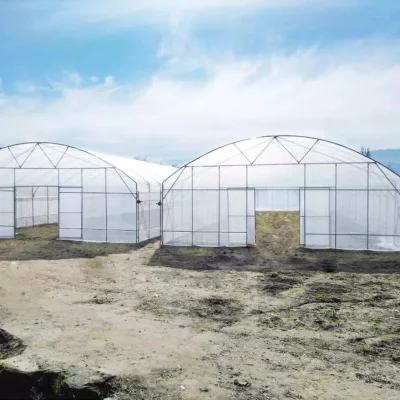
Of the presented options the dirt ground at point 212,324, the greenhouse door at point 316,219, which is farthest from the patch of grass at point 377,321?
the greenhouse door at point 316,219

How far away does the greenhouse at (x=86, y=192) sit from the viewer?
2136 cm

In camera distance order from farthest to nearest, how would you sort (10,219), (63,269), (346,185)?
1. (10,219)
2. (346,185)
3. (63,269)

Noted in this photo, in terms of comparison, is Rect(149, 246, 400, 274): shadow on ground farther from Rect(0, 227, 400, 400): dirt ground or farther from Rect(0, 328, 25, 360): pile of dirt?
Rect(0, 328, 25, 360): pile of dirt

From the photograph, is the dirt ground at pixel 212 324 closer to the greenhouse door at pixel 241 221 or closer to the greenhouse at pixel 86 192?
the greenhouse door at pixel 241 221

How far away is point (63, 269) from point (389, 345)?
1120 centimetres

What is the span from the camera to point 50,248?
19.7m

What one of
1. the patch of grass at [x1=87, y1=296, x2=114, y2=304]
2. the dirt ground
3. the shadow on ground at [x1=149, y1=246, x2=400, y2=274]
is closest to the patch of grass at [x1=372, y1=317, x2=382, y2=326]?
the dirt ground

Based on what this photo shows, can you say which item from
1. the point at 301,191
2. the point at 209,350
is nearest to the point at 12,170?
the point at 301,191

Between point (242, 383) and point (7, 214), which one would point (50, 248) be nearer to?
point (7, 214)

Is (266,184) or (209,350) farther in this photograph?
(266,184)

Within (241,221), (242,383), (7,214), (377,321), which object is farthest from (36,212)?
(242,383)

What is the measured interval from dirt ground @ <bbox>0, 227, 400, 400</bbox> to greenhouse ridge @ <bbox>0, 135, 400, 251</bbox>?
288 centimetres

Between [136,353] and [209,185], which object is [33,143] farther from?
[136,353]

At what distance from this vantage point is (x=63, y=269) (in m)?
15.5
